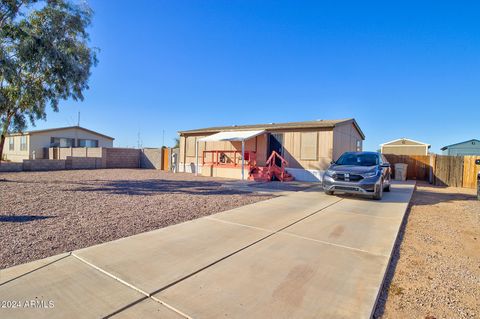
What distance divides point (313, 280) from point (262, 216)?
9.74 feet

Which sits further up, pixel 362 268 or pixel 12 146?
pixel 12 146

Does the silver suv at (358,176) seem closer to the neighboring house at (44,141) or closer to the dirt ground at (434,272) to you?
the dirt ground at (434,272)

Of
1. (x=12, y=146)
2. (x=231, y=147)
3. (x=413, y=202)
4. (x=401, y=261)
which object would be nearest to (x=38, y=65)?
(x=231, y=147)

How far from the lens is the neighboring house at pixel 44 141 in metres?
26.7

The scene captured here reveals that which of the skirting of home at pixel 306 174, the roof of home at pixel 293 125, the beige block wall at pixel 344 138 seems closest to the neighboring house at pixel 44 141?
the roof of home at pixel 293 125

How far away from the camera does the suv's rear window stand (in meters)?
9.05

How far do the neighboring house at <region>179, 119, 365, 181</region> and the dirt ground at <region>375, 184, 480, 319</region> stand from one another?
7.92 m

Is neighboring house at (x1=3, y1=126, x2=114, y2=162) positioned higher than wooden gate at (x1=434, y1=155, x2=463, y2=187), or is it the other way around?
neighboring house at (x1=3, y1=126, x2=114, y2=162)

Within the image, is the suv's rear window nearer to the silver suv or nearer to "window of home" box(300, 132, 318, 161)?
the silver suv

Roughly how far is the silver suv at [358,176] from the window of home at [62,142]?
98.9 ft

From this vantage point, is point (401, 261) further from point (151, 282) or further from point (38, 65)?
point (38, 65)

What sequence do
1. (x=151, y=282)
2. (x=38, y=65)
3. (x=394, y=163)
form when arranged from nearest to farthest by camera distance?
(x=151, y=282) → (x=38, y=65) → (x=394, y=163)

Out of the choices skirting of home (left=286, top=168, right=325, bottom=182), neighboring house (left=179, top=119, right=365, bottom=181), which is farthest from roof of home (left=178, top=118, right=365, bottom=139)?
skirting of home (left=286, top=168, right=325, bottom=182)

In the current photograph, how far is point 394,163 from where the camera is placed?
1723 centimetres
